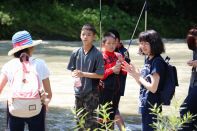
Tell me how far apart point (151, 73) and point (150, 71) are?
1.7 inches

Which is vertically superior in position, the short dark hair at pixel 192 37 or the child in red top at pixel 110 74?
Answer: the short dark hair at pixel 192 37

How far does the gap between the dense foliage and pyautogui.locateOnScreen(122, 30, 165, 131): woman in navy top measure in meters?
21.7

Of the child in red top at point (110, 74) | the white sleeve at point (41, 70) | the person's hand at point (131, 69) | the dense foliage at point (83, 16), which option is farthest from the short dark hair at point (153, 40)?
the dense foliage at point (83, 16)

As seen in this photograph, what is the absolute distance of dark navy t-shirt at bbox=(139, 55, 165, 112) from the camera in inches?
193

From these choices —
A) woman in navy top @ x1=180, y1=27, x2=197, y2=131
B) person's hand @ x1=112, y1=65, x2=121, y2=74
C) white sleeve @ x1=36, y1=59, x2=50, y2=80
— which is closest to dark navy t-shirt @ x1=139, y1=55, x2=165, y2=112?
woman in navy top @ x1=180, y1=27, x2=197, y2=131

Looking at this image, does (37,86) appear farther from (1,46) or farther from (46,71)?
(1,46)

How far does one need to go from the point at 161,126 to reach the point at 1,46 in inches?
724

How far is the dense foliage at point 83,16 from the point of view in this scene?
89.5ft

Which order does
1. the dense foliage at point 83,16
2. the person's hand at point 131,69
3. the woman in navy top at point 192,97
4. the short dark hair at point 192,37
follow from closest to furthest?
the person's hand at point 131,69, the woman in navy top at point 192,97, the short dark hair at point 192,37, the dense foliage at point 83,16

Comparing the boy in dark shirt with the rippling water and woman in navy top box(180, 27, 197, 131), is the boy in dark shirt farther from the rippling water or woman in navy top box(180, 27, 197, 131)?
the rippling water

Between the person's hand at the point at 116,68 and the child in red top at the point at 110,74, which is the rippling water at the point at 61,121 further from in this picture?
the person's hand at the point at 116,68

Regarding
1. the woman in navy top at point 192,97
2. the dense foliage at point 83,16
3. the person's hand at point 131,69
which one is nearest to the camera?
the person's hand at point 131,69

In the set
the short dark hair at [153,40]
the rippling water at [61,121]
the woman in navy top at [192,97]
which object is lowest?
the rippling water at [61,121]

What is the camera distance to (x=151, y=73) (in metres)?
4.93
